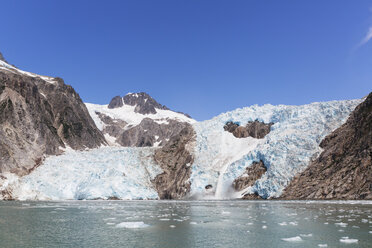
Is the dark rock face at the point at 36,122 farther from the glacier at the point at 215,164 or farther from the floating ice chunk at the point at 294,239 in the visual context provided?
the floating ice chunk at the point at 294,239

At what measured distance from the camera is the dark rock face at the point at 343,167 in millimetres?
39594

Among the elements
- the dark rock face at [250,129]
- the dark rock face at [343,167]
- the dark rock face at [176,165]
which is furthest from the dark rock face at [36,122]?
the dark rock face at [343,167]

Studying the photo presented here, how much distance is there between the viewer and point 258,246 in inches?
480

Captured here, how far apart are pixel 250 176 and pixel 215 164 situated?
9.30 meters

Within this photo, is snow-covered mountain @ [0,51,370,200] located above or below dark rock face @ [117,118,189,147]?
below

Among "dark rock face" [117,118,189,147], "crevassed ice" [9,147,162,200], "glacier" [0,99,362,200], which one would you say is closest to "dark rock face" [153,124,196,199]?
"glacier" [0,99,362,200]

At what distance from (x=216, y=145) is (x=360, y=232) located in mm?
53847

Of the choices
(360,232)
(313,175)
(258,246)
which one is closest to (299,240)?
(258,246)

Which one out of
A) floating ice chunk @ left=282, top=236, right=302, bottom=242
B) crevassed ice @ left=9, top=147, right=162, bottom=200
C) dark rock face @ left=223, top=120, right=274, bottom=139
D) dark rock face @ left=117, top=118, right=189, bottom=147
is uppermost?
dark rock face @ left=117, top=118, right=189, bottom=147

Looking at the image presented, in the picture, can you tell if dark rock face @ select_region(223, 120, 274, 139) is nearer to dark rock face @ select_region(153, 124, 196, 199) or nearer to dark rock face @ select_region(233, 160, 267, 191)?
dark rock face @ select_region(153, 124, 196, 199)

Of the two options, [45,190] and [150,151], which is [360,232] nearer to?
[45,190]

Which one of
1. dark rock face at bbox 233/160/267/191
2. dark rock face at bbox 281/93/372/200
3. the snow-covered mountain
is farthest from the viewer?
dark rock face at bbox 233/160/267/191

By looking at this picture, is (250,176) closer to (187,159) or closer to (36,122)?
(187,159)

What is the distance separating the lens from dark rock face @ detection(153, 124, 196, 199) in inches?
2457
